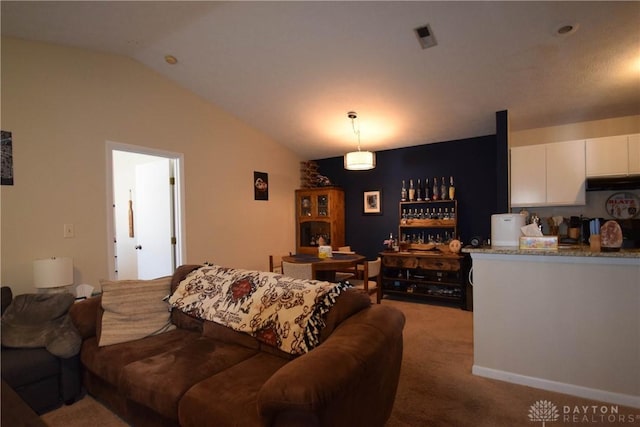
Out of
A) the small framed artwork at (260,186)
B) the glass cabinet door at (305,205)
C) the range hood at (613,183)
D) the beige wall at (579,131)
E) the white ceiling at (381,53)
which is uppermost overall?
the white ceiling at (381,53)

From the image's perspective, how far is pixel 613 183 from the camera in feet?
11.4

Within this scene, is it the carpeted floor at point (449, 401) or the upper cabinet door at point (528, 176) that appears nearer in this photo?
the carpeted floor at point (449, 401)

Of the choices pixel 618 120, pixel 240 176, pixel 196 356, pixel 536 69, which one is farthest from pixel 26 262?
pixel 618 120

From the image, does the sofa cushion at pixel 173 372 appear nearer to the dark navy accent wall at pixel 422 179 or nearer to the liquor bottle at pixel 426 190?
the dark navy accent wall at pixel 422 179

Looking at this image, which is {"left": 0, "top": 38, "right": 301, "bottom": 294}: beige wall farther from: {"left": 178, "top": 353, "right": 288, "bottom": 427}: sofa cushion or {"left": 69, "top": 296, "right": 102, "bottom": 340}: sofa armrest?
{"left": 178, "top": 353, "right": 288, "bottom": 427}: sofa cushion

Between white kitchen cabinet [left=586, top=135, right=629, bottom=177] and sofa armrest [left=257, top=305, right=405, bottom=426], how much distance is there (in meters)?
3.38

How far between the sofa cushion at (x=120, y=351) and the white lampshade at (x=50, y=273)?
0.81 meters

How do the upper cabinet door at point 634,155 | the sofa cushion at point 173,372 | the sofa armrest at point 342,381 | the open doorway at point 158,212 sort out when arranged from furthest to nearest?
the open doorway at point 158,212 → the upper cabinet door at point 634,155 → the sofa cushion at point 173,372 → the sofa armrest at point 342,381

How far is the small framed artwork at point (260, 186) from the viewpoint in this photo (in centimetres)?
486

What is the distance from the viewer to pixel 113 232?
3.27 m

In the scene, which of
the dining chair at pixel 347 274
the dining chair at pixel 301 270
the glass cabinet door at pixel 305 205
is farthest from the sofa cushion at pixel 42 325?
the glass cabinet door at pixel 305 205

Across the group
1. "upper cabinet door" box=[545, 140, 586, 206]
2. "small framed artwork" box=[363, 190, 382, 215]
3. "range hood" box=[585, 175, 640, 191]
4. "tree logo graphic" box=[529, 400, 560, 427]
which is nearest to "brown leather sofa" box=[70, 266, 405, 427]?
"tree logo graphic" box=[529, 400, 560, 427]

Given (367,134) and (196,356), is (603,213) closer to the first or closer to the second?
(367,134)

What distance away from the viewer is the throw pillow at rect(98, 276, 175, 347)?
7.04 ft
